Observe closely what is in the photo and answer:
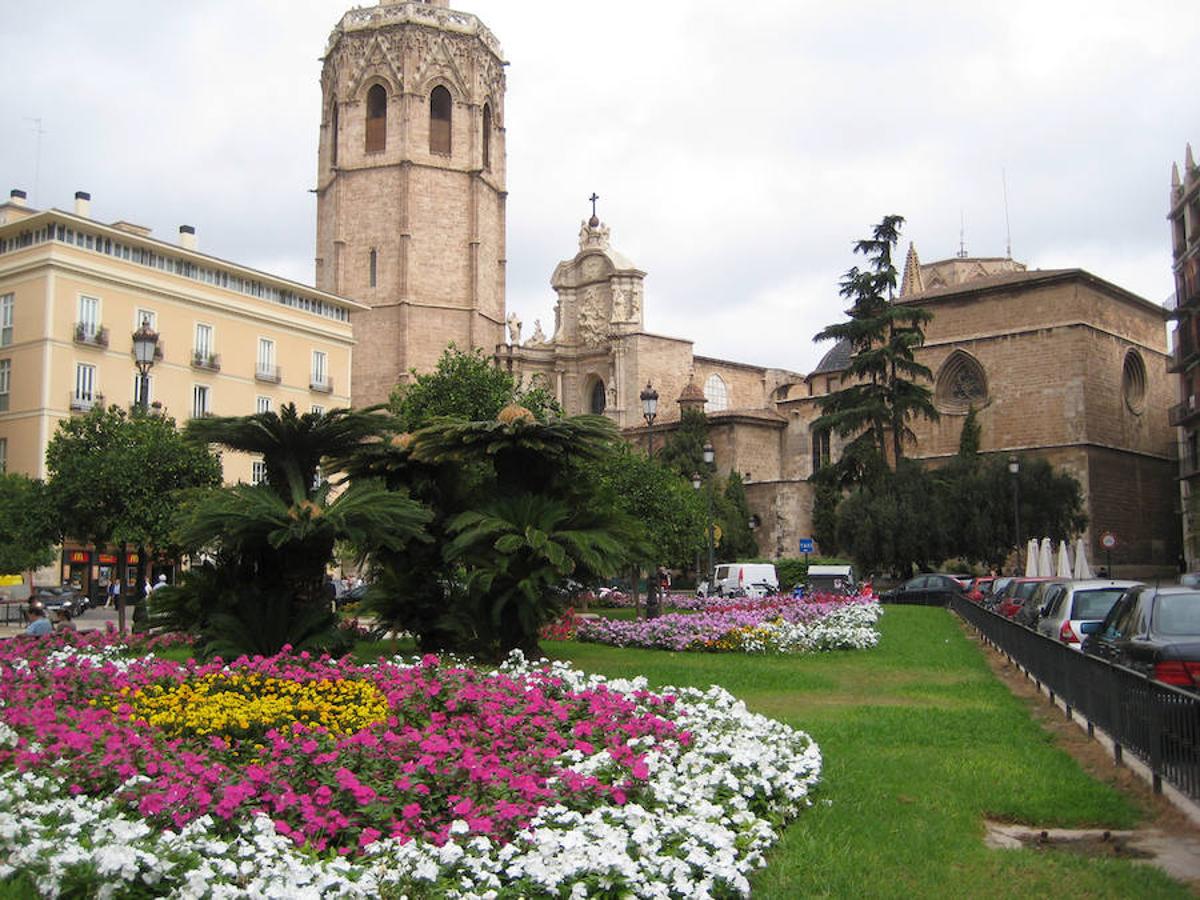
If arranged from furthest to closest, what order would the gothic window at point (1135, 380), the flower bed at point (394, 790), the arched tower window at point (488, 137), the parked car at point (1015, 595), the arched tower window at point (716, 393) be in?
the arched tower window at point (716, 393)
the arched tower window at point (488, 137)
the gothic window at point (1135, 380)
the parked car at point (1015, 595)
the flower bed at point (394, 790)

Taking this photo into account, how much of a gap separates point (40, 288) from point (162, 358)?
5.01 m

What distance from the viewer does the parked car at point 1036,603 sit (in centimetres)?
1864

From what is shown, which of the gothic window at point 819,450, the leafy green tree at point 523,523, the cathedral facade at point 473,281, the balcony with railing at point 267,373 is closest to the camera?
the leafy green tree at point 523,523

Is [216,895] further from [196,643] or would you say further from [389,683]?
[196,643]

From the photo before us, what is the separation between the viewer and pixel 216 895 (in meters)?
4.90

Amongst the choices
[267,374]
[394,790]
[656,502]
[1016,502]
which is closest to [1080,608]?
[394,790]

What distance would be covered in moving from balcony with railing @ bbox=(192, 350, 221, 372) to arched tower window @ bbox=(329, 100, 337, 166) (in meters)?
28.2

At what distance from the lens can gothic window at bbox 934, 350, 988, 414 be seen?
53375mm

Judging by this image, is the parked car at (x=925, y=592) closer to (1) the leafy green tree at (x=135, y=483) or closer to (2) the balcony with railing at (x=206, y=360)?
(1) the leafy green tree at (x=135, y=483)

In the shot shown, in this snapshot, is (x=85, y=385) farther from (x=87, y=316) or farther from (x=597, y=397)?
(x=597, y=397)

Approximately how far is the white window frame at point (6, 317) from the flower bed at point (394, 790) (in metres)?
35.9

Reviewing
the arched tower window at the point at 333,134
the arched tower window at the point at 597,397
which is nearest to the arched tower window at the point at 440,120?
the arched tower window at the point at 333,134

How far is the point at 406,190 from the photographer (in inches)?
2707

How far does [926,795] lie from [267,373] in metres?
45.2
